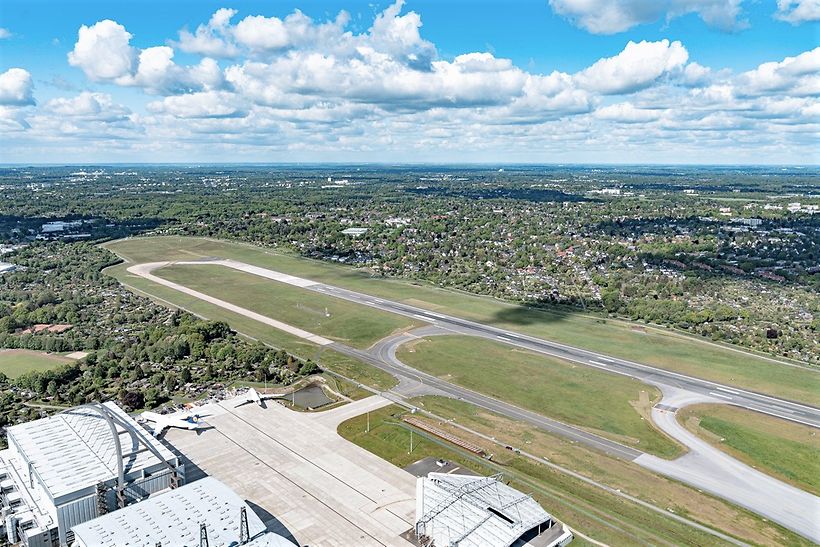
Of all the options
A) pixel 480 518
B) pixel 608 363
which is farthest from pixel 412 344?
pixel 480 518

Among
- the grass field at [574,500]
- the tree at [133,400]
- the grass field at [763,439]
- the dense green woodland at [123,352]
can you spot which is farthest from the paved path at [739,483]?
the tree at [133,400]

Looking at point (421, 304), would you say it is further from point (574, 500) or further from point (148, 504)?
point (148, 504)

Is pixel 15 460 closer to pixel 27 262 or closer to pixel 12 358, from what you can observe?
pixel 12 358

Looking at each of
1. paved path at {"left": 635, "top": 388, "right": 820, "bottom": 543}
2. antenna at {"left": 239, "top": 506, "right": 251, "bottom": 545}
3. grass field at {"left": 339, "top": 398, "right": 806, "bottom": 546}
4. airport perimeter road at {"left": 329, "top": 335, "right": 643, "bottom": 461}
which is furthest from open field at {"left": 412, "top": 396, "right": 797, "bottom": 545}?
antenna at {"left": 239, "top": 506, "right": 251, "bottom": 545}

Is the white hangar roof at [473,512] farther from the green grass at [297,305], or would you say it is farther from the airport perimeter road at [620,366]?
the green grass at [297,305]

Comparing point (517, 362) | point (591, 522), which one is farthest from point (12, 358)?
point (591, 522)

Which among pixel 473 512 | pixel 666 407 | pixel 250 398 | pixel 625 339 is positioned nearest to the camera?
pixel 473 512
